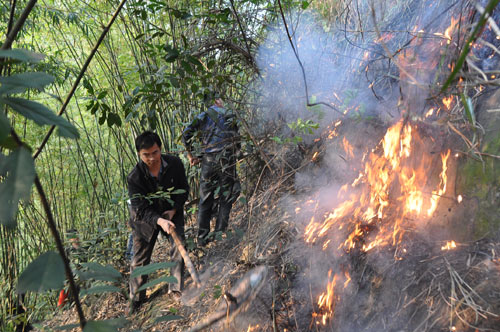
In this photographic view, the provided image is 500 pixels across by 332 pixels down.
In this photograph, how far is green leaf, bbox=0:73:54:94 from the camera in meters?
0.59

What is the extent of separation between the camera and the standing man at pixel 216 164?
4.06 metres

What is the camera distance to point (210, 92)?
3174 millimetres

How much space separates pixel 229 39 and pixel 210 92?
2.20 ft

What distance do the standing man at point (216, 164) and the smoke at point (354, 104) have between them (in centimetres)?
58

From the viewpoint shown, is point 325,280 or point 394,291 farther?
point 325,280

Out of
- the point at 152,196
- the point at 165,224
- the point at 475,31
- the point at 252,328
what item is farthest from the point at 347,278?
the point at 475,31

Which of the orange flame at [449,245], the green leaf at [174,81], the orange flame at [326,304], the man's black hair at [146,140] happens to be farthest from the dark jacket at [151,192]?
the orange flame at [449,245]

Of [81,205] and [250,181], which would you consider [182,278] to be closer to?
[250,181]

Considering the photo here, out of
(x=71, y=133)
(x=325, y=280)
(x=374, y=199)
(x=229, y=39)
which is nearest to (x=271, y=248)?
(x=325, y=280)

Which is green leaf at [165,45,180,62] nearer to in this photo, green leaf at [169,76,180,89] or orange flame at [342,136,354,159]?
green leaf at [169,76,180,89]

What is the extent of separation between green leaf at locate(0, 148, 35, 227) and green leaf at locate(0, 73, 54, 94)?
12cm

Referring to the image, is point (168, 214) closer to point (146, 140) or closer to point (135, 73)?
point (146, 140)

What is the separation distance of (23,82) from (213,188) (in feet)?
13.4

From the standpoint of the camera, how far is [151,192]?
378 centimetres
